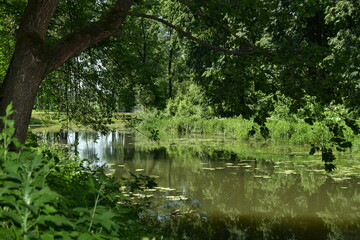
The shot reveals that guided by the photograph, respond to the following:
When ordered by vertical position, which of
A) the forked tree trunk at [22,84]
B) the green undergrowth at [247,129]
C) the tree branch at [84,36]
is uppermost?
the tree branch at [84,36]

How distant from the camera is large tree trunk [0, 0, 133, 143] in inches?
147

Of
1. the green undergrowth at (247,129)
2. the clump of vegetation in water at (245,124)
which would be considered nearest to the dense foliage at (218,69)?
the green undergrowth at (247,129)

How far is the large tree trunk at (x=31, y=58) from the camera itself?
3736mm

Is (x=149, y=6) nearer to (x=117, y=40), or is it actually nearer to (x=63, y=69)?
(x=117, y=40)

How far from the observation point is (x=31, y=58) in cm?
384

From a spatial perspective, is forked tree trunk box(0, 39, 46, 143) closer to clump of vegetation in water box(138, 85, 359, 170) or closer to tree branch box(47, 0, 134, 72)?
tree branch box(47, 0, 134, 72)

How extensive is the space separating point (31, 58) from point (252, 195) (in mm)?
6649

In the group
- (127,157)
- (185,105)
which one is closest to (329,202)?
(127,157)

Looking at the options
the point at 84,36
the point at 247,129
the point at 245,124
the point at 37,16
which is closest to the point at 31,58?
the point at 37,16

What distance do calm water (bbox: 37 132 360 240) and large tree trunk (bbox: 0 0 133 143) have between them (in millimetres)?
2490

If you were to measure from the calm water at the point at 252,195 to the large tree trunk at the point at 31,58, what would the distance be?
2.49 meters

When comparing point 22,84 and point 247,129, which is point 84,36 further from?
point 247,129

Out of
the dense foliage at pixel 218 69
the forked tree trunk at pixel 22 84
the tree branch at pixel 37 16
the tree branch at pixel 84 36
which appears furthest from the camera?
the dense foliage at pixel 218 69

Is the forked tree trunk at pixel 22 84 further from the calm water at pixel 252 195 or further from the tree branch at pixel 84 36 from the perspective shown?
the calm water at pixel 252 195
